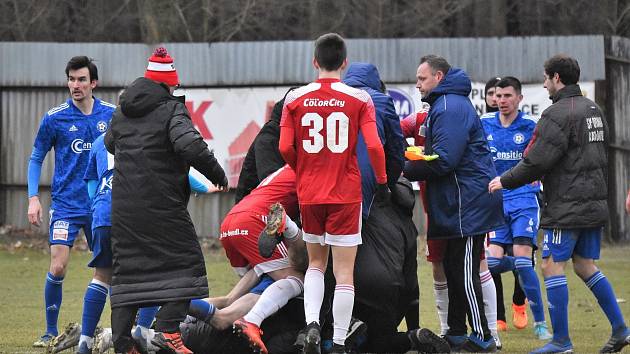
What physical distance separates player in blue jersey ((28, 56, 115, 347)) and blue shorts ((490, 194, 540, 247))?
3.81 m

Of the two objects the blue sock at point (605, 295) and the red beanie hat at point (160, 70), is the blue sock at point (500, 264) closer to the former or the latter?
the blue sock at point (605, 295)

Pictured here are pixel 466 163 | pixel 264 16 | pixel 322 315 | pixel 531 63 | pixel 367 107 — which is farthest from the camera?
pixel 264 16

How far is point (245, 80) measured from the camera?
20172 millimetres

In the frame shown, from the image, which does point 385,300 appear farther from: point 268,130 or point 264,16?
point 264,16

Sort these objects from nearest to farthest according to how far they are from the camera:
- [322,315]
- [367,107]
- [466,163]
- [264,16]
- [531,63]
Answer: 1. [367,107]
2. [322,315]
3. [466,163]
4. [531,63]
5. [264,16]

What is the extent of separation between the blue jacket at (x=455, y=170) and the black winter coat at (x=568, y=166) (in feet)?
1.21

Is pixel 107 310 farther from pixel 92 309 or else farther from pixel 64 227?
pixel 92 309

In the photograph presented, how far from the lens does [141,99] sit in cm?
786

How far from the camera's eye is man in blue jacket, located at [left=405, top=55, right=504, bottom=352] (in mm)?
9086

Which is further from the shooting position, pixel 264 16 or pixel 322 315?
pixel 264 16

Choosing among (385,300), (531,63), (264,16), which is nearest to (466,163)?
(385,300)

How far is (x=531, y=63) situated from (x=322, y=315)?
12314 millimetres

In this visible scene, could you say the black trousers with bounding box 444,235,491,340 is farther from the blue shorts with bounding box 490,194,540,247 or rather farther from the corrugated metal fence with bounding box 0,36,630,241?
the corrugated metal fence with bounding box 0,36,630,241

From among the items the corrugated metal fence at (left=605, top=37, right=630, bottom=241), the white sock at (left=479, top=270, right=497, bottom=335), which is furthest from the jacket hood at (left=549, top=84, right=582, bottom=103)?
the corrugated metal fence at (left=605, top=37, right=630, bottom=241)
